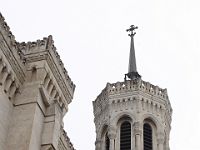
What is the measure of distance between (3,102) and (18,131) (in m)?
1.10

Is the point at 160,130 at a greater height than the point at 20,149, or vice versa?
the point at 160,130

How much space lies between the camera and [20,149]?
18766mm

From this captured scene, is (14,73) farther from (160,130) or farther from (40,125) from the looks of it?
(160,130)

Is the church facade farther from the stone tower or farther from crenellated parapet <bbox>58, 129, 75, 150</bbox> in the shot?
the stone tower

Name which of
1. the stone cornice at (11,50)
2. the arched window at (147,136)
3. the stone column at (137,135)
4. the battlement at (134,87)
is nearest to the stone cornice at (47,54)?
the stone cornice at (11,50)

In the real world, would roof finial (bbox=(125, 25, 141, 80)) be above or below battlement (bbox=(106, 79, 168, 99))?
above

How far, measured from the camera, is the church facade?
1939cm

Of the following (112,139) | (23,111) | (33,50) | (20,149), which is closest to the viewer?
(20,149)

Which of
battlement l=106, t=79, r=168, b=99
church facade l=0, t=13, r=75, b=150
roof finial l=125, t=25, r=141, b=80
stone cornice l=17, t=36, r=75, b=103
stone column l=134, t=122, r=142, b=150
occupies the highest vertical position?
roof finial l=125, t=25, r=141, b=80

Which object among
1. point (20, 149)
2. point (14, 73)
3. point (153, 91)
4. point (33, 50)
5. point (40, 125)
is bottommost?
point (20, 149)

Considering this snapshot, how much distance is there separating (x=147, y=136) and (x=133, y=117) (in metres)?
2.01

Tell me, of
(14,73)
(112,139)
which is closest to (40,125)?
(14,73)

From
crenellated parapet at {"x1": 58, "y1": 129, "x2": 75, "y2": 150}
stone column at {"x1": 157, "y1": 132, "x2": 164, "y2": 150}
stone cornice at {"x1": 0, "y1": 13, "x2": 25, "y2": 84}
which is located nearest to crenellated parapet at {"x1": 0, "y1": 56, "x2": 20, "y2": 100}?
stone cornice at {"x1": 0, "y1": 13, "x2": 25, "y2": 84}

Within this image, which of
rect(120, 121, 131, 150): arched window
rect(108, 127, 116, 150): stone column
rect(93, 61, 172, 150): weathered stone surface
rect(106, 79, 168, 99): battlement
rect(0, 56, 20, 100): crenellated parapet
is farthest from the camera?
rect(106, 79, 168, 99): battlement
